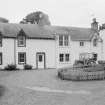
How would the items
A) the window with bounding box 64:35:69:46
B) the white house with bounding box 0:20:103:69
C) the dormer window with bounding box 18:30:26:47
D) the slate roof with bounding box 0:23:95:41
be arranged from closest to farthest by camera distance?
the white house with bounding box 0:20:103:69
the dormer window with bounding box 18:30:26:47
the slate roof with bounding box 0:23:95:41
the window with bounding box 64:35:69:46

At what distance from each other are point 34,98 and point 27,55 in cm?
2194

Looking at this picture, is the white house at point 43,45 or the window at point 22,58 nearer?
the white house at point 43,45

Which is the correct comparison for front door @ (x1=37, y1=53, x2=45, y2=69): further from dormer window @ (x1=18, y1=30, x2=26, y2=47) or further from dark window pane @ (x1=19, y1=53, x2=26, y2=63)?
dormer window @ (x1=18, y1=30, x2=26, y2=47)

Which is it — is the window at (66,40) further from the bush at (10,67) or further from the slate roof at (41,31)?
the bush at (10,67)

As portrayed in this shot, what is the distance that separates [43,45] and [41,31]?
9.97 ft

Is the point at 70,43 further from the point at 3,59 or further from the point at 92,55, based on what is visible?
the point at 3,59

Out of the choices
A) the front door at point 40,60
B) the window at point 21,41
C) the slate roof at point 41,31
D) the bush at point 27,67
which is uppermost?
the slate roof at point 41,31

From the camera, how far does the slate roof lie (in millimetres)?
33281

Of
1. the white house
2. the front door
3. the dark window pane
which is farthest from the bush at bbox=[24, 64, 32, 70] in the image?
the front door

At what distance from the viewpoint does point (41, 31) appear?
116ft

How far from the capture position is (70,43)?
36125mm

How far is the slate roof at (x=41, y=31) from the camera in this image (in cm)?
3328

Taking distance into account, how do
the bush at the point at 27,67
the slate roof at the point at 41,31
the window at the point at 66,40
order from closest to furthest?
1. the bush at the point at 27,67
2. the slate roof at the point at 41,31
3. the window at the point at 66,40

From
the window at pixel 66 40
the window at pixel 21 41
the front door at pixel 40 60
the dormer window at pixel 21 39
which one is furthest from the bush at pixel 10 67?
the window at pixel 66 40
